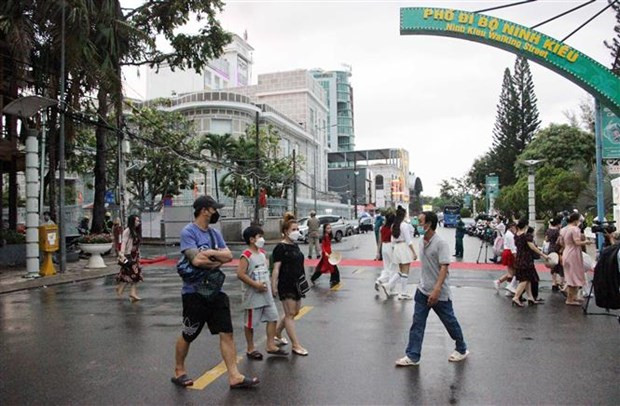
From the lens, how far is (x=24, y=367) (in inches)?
230

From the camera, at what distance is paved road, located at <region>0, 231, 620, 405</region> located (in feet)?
15.9

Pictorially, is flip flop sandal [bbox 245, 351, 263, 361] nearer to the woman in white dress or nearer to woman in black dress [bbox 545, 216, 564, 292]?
the woman in white dress

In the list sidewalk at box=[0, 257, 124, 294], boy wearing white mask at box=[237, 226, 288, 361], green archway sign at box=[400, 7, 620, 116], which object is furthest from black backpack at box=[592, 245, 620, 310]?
sidewalk at box=[0, 257, 124, 294]

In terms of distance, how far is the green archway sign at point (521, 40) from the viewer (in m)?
13.2

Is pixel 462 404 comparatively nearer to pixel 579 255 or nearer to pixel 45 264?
pixel 579 255

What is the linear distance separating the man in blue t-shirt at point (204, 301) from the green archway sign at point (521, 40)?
10.4 meters


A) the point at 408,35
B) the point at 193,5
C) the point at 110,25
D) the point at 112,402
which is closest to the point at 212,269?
the point at 112,402

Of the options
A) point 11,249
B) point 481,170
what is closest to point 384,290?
point 11,249

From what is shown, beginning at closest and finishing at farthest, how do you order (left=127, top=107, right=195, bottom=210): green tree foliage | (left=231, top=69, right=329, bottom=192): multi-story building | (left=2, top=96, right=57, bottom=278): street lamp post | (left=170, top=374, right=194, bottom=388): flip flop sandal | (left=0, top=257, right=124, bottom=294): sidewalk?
(left=170, top=374, right=194, bottom=388): flip flop sandal, (left=0, top=257, right=124, bottom=294): sidewalk, (left=2, top=96, right=57, bottom=278): street lamp post, (left=127, top=107, right=195, bottom=210): green tree foliage, (left=231, top=69, right=329, bottom=192): multi-story building

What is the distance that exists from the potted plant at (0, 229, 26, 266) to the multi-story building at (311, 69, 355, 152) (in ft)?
407

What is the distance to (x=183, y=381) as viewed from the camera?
5.09 metres

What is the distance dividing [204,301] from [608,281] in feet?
12.6

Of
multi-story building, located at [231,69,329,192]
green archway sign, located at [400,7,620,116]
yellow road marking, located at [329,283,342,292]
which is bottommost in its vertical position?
yellow road marking, located at [329,283,342,292]

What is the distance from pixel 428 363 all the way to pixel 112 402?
3.25 m
